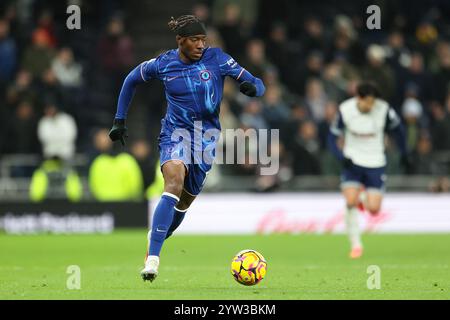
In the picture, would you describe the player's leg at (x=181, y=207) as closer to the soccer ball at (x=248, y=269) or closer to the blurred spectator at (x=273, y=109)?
the soccer ball at (x=248, y=269)

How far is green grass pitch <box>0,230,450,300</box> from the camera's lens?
1058 centimetres

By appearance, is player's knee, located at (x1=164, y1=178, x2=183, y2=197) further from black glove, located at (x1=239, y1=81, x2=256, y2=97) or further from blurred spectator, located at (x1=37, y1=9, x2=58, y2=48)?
blurred spectator, located at (x1=37, y1=9, x2=58, y2=48)

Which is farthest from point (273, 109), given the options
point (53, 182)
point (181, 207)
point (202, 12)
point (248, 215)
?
point (181, 207)

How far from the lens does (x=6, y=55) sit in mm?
23172

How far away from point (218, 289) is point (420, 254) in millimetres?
6081

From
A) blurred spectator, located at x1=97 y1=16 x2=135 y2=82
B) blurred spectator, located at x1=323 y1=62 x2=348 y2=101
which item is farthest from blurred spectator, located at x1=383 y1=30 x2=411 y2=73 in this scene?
blurred spectator, located at x1=97 y1=16 x2=135 y2=82

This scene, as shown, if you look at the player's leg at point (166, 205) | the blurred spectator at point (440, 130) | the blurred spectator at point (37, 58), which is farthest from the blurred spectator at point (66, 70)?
the player's leg at point (166, 205)

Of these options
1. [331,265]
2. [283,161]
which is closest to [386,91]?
[283,161]

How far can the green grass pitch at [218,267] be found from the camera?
10.6 m

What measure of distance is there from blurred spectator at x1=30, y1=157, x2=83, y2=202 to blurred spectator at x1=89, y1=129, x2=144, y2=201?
39 cm

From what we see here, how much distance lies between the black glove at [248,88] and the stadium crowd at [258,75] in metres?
10.8

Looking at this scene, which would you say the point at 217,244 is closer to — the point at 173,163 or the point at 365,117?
the point at 365,117

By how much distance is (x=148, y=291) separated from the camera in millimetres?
10586
